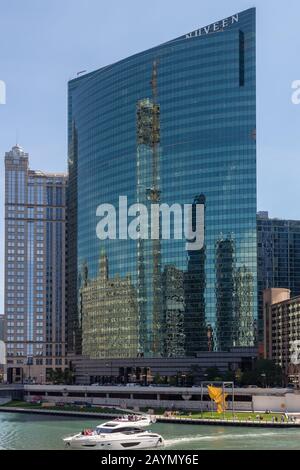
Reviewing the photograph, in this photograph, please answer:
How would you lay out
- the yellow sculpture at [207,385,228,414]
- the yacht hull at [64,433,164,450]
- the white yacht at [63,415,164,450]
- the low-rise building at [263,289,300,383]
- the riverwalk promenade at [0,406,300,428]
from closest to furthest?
the yacht hull at [64,433,164,450] < the white yacht at [63,415,164,450] < the riverwalk promenade at [0,406,300,428] < the yellow sculpture at [207,385,228,414] < the low-rise building at [263,289,300,383]

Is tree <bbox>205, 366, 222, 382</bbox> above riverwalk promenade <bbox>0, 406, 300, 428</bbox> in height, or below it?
above

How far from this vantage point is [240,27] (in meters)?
198

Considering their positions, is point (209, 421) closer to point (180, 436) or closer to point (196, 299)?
point (180, 436)

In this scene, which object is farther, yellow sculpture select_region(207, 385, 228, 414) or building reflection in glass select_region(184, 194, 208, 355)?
building reflection in glass select_region(184, 194, 208, 355)

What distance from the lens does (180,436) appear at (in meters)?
110

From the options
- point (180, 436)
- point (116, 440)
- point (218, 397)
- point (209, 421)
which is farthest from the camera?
point (218, 397)

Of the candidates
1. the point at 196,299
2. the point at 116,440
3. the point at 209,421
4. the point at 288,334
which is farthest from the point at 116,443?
the point at 288,334

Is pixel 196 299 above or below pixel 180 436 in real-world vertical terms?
above

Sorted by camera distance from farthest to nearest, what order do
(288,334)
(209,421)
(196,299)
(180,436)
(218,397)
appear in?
(196,299)
(288,334)
(218,397)
(209,421)
(180,436)

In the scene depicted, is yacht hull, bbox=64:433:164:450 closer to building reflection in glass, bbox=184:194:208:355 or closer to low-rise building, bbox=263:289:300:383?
low-rise building, bbox=263:289:300:383

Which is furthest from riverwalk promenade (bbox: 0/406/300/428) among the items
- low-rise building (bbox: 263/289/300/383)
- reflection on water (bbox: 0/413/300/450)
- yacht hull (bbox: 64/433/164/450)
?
low-rise building (bbox: 263/289/300/383)

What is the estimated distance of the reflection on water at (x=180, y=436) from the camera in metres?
98.2

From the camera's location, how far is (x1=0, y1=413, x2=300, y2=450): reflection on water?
322ft

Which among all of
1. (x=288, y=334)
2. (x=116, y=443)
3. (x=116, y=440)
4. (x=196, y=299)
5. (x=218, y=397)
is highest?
(x=196, y=299)
